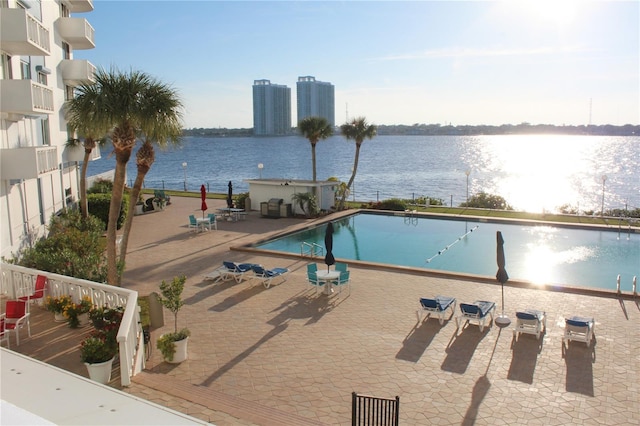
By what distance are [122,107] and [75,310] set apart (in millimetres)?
4660

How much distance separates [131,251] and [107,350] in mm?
12327

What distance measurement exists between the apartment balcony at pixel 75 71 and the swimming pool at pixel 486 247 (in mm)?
12512

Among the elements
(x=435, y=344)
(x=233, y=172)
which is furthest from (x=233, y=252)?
(x=233, y=172)

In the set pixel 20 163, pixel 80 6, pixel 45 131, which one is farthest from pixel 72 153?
pixel 20 163

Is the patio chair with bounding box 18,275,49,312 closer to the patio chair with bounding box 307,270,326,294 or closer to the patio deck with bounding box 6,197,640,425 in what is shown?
the patio deck with bounding box 6,197,640,425

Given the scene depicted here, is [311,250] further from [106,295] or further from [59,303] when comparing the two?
[59,303]

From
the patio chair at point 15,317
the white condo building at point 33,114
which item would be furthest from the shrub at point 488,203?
the patio chair at point 15,317

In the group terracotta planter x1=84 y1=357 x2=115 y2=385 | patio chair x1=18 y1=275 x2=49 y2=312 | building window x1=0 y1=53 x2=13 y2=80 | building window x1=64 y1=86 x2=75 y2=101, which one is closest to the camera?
terracotta planter x1=84 y1=357 x2=115 y2=385

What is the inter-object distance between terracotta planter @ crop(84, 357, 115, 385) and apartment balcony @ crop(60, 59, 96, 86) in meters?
19.9

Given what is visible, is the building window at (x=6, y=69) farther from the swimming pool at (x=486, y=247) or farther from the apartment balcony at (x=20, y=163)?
the swimming pool at (x=486, y=247)

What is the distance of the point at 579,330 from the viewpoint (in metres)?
10.8

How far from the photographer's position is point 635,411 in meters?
8.24

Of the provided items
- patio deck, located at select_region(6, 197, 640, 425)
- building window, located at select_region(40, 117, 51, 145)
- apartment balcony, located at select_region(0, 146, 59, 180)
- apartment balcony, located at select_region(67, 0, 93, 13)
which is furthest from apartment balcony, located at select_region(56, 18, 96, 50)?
patio deck, located at select_region(6, 197, 640, 425)

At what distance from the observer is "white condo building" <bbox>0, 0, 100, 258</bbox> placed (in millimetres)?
14961
